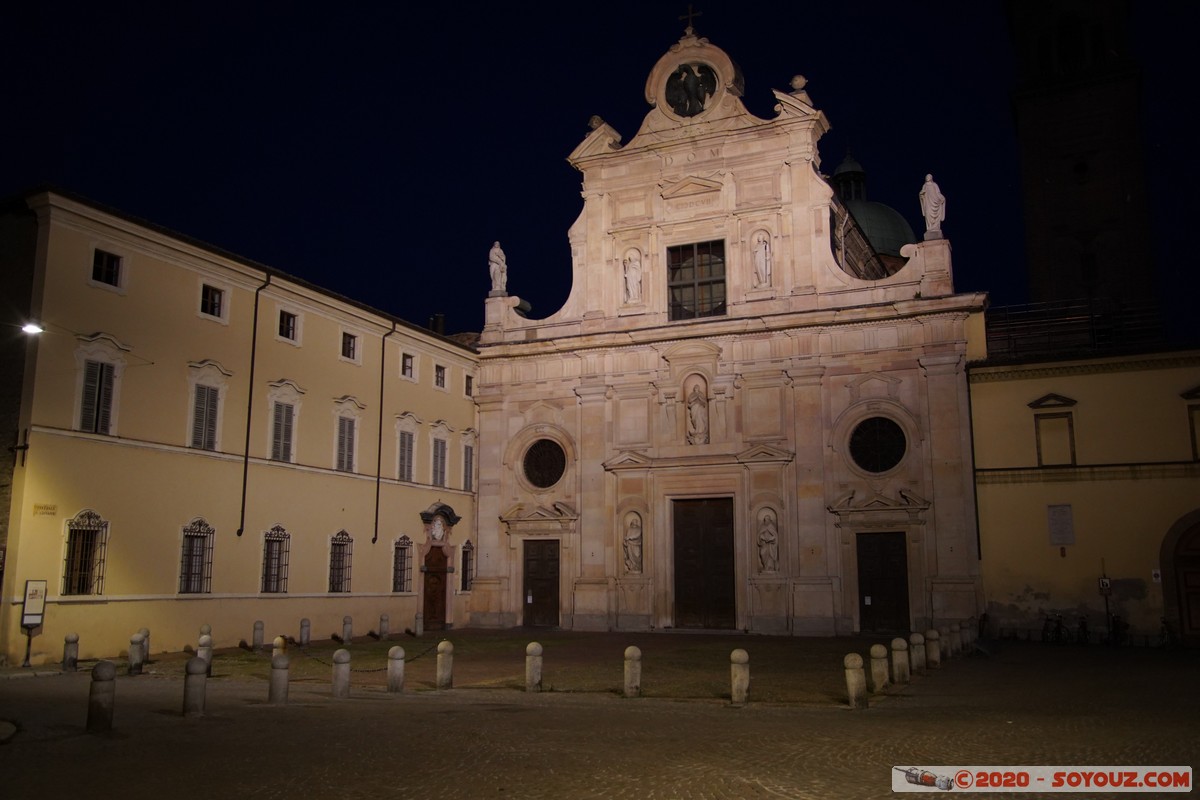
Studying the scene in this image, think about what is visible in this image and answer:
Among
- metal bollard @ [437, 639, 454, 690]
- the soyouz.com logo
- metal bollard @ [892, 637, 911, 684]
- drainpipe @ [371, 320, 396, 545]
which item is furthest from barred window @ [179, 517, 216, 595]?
the soyouz.com logo

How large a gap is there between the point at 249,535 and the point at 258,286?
23.0 feet

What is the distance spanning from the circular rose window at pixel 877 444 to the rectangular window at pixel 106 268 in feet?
72.9

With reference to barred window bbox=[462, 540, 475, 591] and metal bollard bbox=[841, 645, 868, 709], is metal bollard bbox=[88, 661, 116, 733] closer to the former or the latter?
metal bollard bbox=[841, 645, 868, 709]

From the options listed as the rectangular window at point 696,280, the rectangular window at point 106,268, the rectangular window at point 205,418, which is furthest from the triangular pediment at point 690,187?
the rectangular window at point 106,268

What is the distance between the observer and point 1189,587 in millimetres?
28266

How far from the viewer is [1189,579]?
Result: 28.3m

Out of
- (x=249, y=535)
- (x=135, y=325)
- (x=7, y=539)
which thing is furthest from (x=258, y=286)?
(x=7, y=539)

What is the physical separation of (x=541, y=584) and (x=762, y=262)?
13978 mm

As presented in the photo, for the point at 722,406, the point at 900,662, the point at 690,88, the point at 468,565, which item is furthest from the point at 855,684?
the point at 690,88

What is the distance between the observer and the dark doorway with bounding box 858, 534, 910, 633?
103 ft

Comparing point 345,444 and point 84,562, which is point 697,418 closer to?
point 345,444

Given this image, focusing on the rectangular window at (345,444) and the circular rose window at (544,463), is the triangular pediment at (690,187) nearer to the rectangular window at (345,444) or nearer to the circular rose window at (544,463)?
the circular rose window at (544,463)

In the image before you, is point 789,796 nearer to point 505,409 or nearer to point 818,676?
point 818,676

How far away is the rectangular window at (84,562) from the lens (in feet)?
73.4
